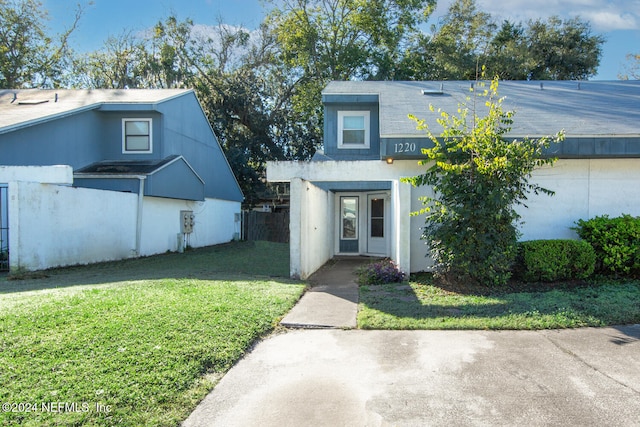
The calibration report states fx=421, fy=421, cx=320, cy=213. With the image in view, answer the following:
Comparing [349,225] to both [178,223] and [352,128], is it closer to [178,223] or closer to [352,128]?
[352,128]

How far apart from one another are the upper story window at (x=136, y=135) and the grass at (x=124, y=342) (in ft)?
27.2

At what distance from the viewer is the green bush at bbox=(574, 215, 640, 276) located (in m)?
7.75

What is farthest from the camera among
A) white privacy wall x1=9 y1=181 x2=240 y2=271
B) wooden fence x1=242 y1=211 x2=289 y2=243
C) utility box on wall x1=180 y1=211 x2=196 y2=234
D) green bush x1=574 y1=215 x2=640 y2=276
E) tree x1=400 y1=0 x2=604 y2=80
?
tree x1=400 y1=0 x2=604 y2=80

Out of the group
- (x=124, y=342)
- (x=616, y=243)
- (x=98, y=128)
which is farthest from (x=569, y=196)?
(x=98, y=128)

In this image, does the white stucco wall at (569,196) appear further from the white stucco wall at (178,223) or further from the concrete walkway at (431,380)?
the white stucco wall at (178,223)

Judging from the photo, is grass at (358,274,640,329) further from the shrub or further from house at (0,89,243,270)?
house at (0,89,243,270)

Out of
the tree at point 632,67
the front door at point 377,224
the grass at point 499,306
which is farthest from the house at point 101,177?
the tree at point 632,67

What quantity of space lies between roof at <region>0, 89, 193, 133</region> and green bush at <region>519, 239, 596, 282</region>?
12.9 metres

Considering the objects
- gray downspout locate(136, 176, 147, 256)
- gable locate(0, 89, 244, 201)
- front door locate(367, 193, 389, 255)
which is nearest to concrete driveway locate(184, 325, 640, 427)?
front door locate(367, 193, 389, 255)

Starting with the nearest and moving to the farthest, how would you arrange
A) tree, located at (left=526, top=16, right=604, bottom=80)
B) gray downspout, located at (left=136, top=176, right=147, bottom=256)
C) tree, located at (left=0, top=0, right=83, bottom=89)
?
1. gray downspout, located at (left=136, top=176, right=147, bottom=256)
2. tree, located at (left=526, top=16, right=604, bottom=80)
3. tree, located at (left=0, top=0, right=83, bottom=89)

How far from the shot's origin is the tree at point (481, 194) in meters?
6.92

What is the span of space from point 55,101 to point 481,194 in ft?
50.2

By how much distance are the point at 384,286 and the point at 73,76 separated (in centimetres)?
3008

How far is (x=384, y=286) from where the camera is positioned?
7992mm
